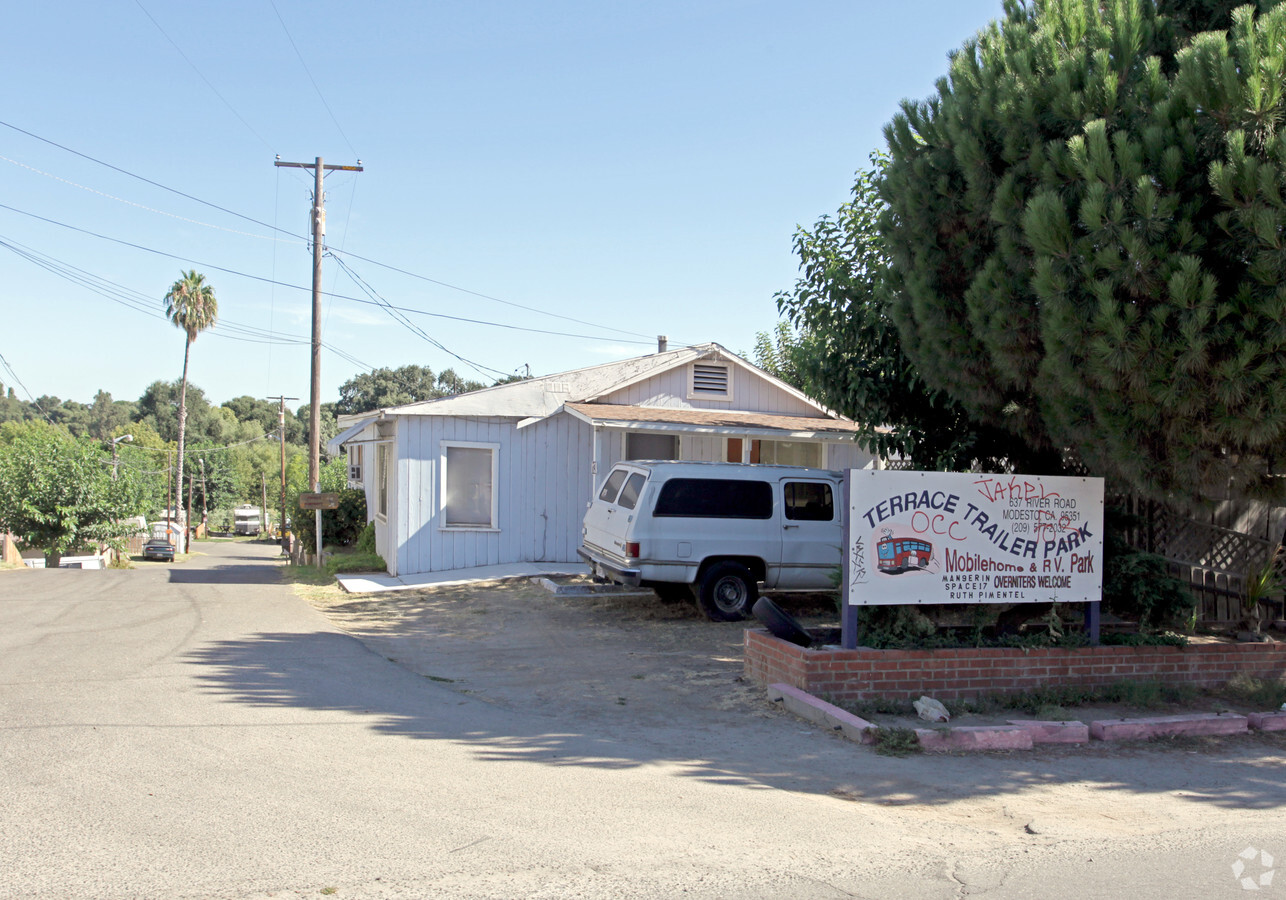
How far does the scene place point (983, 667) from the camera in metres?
7.86

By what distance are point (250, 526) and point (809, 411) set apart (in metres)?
70.5

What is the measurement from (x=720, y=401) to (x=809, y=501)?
6545 mm

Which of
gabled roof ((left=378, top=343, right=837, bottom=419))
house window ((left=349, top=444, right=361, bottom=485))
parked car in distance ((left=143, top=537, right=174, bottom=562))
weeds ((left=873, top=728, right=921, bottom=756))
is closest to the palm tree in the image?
parked car in distance ((left=143, top=537, right=174, bottom=562))

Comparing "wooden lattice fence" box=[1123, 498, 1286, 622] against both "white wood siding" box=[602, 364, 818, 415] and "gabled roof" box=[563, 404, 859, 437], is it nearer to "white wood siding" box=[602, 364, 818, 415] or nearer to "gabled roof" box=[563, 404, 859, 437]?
"gabled roof" box=[563, 404, 859, 437]

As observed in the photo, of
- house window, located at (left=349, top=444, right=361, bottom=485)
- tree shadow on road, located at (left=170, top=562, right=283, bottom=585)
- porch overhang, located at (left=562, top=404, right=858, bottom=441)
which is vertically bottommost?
tree shadow on road, located at (left=170, top=562, right=283, bottom=585)

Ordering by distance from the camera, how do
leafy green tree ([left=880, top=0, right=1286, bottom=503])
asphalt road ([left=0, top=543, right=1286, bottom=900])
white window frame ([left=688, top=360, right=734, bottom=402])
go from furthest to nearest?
white window frame ([left=688, top=360, right=734, bottom=402]), leafy green tree ([left=880, top=0, right=1286, bottom=503]), asphalt road ([left=0, top=543, right=1286, bottom=900])

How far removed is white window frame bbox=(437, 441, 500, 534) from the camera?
16453 mm

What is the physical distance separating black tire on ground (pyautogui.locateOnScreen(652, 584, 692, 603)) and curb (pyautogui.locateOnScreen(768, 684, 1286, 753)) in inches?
185

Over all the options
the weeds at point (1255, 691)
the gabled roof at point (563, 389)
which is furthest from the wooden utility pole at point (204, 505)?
the weeds at point (1255, 691)

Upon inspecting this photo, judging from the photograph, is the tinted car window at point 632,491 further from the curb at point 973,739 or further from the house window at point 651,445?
the curb at point 973,739

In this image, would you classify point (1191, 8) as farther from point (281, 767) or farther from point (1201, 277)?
point (281, 767)

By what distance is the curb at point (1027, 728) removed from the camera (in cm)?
676

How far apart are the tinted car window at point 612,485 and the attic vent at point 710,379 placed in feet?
20.0

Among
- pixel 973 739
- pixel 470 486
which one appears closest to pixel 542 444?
pixel 470 486
